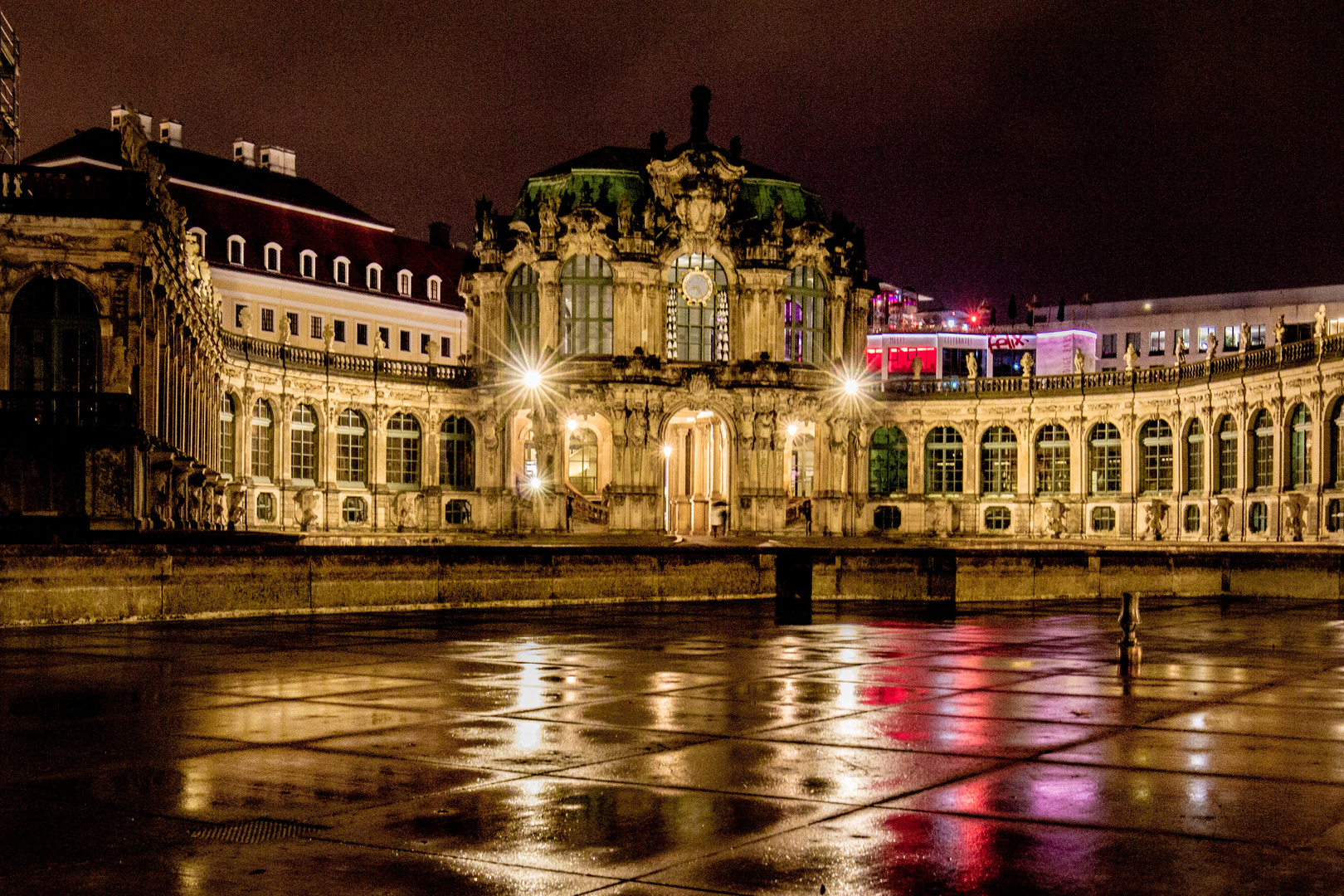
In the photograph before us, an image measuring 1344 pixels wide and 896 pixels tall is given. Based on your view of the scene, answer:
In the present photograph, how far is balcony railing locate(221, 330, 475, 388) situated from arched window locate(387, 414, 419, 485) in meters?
2.31

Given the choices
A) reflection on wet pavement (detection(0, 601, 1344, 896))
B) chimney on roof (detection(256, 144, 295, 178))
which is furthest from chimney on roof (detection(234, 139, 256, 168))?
reflection on wet pavement (detection(0, 601, 1344, 896))

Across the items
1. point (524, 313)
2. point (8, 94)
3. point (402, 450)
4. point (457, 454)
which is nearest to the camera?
point (8, 94)

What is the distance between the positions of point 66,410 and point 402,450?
44232 millimetres

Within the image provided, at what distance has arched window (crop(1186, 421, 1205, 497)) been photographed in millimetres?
75938

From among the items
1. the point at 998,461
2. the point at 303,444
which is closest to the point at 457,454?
the point at 303,444

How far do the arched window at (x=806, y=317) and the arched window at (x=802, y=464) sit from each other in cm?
416

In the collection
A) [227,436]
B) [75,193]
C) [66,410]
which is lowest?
[66,410]

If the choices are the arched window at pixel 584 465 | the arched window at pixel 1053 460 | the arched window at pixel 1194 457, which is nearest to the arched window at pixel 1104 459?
the arched window at pixel 1053 460

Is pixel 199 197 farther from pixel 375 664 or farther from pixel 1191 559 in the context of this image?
pixel 375 664

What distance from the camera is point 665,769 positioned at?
11477mm

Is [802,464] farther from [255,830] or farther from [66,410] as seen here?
[255,830]

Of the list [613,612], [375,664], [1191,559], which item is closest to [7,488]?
[613,612]

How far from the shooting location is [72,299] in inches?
1492

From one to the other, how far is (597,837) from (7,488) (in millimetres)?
30899
